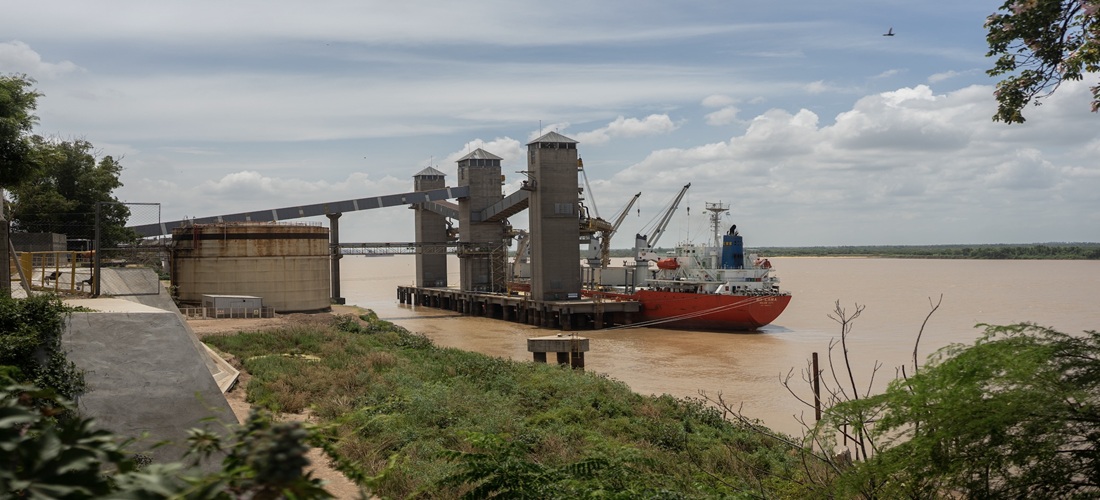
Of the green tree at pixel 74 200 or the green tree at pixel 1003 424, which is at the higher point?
the green tree at pixel 74 200

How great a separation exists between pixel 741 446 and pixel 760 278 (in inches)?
1404

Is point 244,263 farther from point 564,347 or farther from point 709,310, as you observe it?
point 709,310

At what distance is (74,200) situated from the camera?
40.0 m

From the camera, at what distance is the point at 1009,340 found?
6.71m

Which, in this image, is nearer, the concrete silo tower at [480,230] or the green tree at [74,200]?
the green tree at [74,200]

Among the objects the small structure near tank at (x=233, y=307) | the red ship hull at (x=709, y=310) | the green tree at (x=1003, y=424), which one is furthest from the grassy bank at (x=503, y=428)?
the red ship hull at (x=709, y=310)

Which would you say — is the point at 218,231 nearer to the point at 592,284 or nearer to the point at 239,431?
the point at 592,284

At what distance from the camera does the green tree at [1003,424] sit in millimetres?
5867

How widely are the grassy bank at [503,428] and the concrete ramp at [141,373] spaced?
240 cm

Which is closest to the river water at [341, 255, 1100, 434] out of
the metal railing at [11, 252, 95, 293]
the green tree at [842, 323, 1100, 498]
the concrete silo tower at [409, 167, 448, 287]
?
the concrete silo tower at [409, 167, 448, 287]

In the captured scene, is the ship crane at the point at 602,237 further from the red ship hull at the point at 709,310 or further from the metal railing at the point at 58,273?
the metal railing at the point at 58,273

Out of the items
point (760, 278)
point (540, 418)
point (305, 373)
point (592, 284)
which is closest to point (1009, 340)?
point (540, 418)

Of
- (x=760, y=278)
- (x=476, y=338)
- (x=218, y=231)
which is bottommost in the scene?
(x=476, y=338)

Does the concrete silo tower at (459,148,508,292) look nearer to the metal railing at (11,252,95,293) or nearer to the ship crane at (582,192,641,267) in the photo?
the ship crane at (582,192,641,267)
